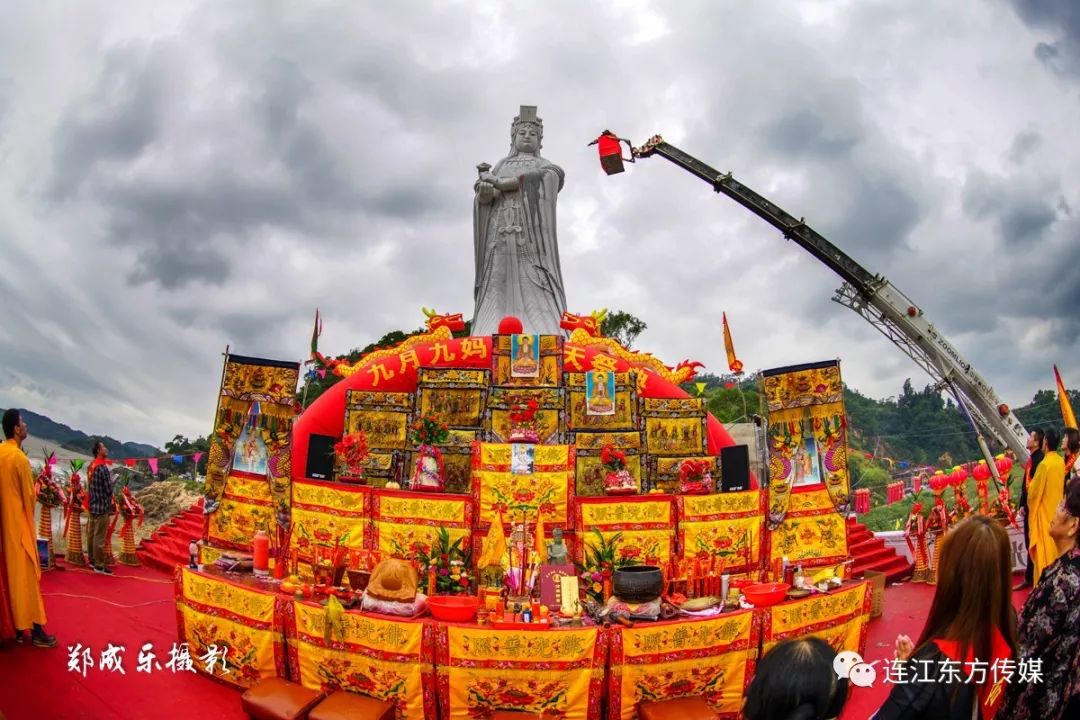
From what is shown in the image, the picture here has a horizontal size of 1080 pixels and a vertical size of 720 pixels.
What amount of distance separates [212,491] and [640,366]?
6562 mm

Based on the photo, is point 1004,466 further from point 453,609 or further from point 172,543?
point 172,543

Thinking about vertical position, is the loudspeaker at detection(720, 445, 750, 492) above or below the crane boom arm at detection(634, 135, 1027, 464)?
below

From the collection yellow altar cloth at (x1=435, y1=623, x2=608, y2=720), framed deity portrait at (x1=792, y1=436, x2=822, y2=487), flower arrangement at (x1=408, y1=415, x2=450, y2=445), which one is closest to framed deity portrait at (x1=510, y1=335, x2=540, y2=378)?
flower arrangement at (x1=408, y1=415, x2=450, y2=445)

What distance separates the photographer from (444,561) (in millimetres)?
5887

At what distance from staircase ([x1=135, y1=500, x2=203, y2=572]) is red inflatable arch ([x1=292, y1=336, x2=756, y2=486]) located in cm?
189

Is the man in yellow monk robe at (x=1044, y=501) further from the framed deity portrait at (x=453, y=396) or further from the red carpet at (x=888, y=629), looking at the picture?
the framed deity portrait at (x=453, y=396)

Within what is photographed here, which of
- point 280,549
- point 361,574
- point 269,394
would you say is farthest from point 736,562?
point 269,394

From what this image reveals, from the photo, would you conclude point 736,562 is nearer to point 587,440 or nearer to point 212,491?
point 587,440

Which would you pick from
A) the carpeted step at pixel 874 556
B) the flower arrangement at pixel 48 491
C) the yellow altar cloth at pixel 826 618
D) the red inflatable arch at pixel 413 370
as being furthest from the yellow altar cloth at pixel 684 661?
the flower arrangement at pixel 48 491

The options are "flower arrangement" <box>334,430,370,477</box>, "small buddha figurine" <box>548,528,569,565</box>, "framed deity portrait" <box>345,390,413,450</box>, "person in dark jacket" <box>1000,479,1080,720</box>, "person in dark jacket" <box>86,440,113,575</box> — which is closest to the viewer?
"person in dark jacket" <box>1000,479,1080,720</box>

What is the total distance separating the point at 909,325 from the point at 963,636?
536 inches

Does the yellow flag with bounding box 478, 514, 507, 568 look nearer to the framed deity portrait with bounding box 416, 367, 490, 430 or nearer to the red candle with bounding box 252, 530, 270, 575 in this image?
the red candle with bounding box 252, 530, 270, 575

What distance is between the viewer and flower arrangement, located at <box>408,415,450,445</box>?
30.6ft

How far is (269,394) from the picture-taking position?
21.5 feet
